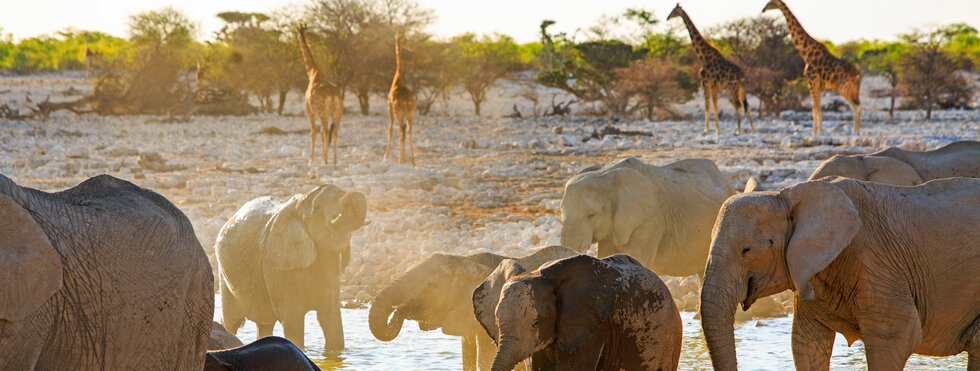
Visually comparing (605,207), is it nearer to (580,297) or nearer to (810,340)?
(810,340)

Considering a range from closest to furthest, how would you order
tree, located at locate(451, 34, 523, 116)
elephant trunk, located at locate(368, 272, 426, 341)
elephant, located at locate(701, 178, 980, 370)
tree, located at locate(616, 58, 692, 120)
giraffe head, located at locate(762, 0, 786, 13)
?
elephant, located at locate(701, 178, 980, 370) < elephant trunk, located at locate(368, 272, 426, 341) < giraffe head, located at locate(762, 0, 786, 13) < tree, located at locate(616, 58, 692, 120) < tree, located at locate(451, 34, 523, 116)

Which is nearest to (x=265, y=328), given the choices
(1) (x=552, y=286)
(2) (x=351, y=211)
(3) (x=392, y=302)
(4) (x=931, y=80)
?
(2) (x=351, y=211)

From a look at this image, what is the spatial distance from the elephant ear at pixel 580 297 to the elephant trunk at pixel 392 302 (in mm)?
1352

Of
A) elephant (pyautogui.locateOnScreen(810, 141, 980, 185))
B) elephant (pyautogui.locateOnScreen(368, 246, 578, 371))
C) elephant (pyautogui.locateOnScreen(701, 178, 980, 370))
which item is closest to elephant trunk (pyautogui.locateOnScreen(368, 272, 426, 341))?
elephant (pyautogui.locateOnScreen(368, 246, 578, 371))

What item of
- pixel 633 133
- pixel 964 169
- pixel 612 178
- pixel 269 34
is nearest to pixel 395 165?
pixel 633 133

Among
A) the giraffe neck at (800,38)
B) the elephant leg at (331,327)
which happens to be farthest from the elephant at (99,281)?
the giraffe neck at (800,38)

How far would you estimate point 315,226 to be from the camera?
7.77 meters

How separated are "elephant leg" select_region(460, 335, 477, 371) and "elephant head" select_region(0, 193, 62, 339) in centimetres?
296

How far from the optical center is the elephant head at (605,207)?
28.7 feet

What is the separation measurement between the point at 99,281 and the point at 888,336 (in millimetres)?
3026

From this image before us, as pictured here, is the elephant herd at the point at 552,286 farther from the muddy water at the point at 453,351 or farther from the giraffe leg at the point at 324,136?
the giraffe leg at the point at 324,136

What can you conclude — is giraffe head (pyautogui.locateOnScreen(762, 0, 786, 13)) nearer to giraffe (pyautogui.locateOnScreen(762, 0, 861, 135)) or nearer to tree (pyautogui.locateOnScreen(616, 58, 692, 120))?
giraffe (pyautogui.locateOnScreen(762, 0, 861, 135))

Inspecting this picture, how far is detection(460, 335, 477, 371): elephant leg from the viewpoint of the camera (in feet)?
21.4

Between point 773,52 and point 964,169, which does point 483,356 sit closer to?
point 964,169
